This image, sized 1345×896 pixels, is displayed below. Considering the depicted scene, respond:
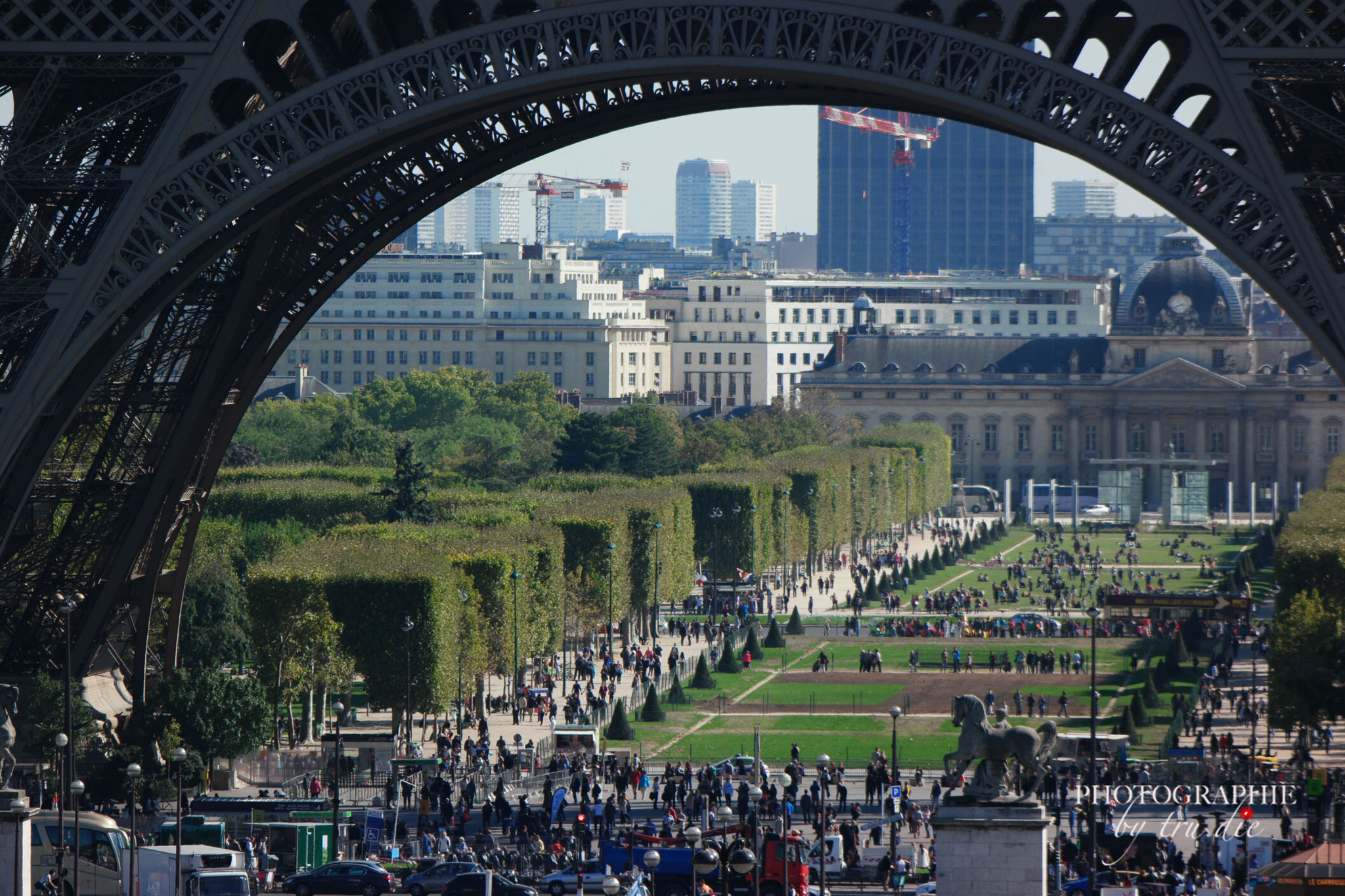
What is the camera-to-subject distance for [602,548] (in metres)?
69.5

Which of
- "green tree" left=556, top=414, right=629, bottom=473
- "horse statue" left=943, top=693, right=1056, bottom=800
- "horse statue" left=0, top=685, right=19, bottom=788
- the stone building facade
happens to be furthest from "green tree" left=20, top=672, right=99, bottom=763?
the stone building facade

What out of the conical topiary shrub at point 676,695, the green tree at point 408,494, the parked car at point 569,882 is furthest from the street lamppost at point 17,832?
the green tree at point 408,494

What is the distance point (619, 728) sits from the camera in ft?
178

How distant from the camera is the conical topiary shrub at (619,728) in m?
54.1

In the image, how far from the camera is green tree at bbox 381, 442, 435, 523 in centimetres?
7631

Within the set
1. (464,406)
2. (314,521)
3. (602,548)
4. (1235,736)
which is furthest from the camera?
(464,406)

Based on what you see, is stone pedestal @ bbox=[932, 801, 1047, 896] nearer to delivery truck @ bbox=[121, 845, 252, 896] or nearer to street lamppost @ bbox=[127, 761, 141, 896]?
street lamppost @ bbox=[127, 761, 141, 896]

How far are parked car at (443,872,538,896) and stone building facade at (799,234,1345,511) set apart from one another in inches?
4767

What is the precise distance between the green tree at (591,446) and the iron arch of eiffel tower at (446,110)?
261ft

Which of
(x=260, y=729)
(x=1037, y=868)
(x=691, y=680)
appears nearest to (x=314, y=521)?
(x=691, y=680)

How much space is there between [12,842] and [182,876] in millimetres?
6475

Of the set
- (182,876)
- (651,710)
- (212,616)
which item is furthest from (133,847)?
(651,710)

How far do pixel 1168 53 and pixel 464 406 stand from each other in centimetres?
12753

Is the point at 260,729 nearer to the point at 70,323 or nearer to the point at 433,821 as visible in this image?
the point at 433,821
